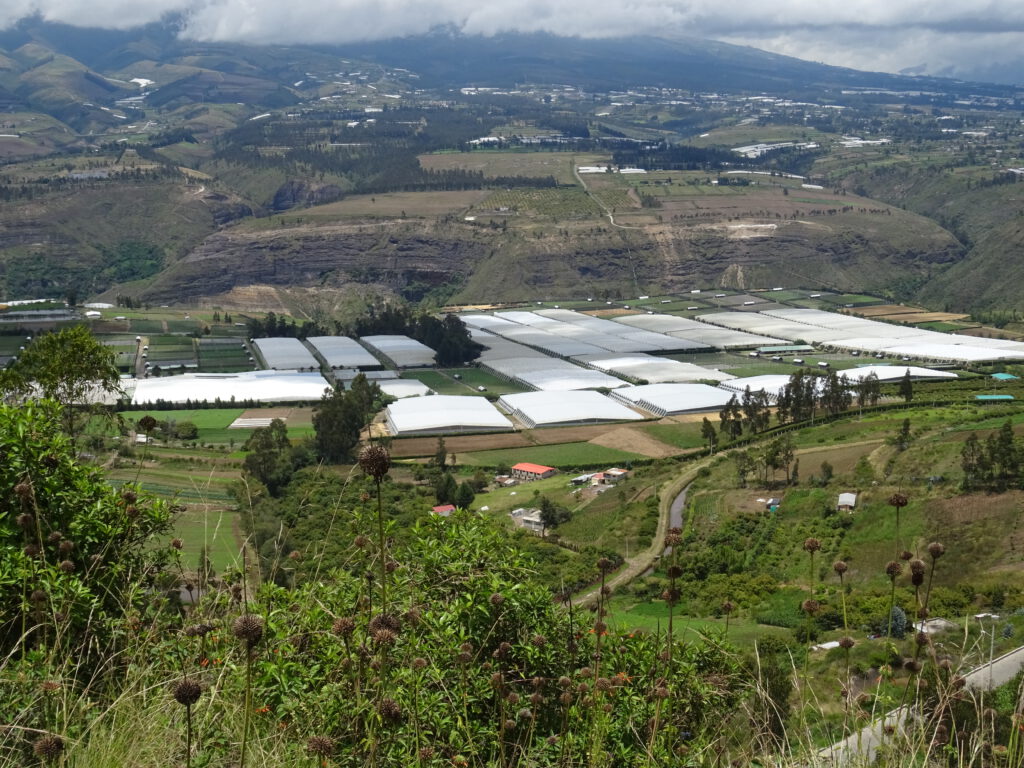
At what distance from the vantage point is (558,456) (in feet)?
162

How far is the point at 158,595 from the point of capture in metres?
7.11

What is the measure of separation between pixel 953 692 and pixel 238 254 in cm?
11514

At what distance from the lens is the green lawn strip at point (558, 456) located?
4869 centimetres

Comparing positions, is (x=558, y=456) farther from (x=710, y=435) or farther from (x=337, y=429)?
(x=337, y=429)

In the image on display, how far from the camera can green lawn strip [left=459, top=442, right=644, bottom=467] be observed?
48688 mm

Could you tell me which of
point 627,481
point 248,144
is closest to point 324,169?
point 248,144

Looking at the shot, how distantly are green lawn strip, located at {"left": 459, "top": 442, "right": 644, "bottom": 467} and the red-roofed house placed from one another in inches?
38.8

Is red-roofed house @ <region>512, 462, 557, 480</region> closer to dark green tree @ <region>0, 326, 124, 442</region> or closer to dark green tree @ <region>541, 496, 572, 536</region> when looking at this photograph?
dark green tree @ <region>541, 496, 572, 536</region>

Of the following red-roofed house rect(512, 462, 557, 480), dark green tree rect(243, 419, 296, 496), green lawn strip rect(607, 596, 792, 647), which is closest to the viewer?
green lawn strip rect(607, 596, 792, 647)

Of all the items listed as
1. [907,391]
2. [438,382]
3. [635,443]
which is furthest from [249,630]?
[438,382]

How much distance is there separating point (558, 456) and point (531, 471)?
121 inches

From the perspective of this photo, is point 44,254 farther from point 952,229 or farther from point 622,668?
point 622,668

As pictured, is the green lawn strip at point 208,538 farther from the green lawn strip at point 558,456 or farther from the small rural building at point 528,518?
the green lawn strip at point 558,456

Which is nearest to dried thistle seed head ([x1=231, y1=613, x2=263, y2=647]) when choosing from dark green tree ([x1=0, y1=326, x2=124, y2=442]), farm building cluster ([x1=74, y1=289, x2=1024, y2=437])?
dark green tree ([x1=0, y1=326, x2=124, y2=442])
